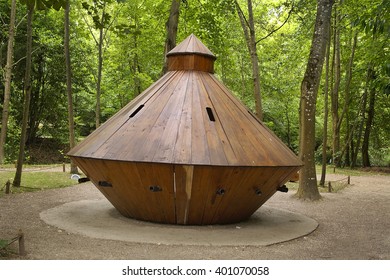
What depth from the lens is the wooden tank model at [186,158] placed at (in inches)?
353

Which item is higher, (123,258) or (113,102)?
(113,102)

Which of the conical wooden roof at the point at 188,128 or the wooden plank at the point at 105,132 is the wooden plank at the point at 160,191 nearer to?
the conical wooden roof at the point at 188,128

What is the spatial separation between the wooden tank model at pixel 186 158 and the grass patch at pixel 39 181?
5498mm

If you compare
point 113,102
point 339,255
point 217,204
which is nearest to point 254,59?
point 217,204

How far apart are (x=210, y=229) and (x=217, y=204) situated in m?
0.52

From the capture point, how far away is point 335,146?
1166 inches

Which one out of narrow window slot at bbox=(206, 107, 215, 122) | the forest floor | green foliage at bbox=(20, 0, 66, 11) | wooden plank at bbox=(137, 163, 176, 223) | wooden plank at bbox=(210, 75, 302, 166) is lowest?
the forest floor

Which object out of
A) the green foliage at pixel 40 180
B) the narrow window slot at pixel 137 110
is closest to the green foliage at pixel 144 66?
the green foliage at pixel 40 180

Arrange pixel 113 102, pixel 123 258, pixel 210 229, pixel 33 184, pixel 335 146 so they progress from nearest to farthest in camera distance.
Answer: pixel 123 258
pixel 210 229
pixel 33 184
pixel 335 146
pixel 113 102

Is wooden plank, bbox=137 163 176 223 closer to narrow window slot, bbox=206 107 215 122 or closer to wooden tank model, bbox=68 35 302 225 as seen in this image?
wooden tank model, bbox=68 35 302 225

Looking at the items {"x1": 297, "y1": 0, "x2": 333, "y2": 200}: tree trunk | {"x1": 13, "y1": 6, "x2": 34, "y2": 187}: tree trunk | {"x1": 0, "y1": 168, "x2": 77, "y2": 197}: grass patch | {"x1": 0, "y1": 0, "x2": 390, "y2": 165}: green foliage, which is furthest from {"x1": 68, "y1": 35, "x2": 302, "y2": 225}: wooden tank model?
{"x1": 0, "y1": 0, "x2": 390, "y2": 165}: green foliage

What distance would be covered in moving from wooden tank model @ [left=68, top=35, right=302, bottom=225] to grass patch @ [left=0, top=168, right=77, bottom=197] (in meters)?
5.50

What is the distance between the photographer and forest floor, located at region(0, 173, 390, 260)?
746 centimetres

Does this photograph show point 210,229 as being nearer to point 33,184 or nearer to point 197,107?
point 197,107
